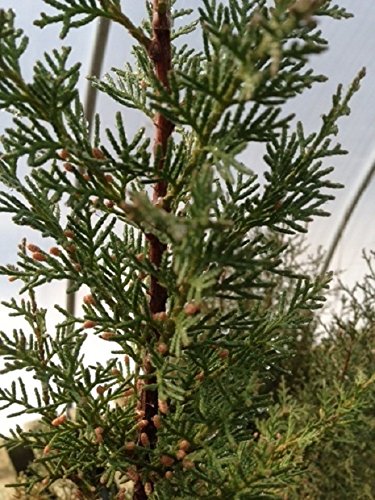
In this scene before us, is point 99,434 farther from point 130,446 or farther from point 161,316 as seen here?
point 161,316

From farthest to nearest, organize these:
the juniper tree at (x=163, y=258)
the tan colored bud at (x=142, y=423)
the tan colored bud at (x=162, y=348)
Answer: the tan colored bud at (x=142, y=423), the tan colored bud at (x=162, y=348), the juniper tree at (x=163, y=258)

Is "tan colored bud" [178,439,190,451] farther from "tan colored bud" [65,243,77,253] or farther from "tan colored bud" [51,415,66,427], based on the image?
"tan colored bud" [65,243,77,253]

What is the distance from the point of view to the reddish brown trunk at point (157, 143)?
1080 millimetres

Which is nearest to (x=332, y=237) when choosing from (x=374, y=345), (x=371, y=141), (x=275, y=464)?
(x=371, y=141)

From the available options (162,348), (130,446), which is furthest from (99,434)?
(162,348)

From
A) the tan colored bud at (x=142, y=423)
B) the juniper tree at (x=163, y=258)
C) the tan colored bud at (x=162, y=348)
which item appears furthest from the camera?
the tan colored bud at (x=142, y=423)

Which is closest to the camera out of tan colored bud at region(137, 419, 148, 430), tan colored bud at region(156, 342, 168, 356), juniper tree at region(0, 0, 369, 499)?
juniper tree at region(0, 0, 369, 499)

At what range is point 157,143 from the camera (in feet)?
3.54

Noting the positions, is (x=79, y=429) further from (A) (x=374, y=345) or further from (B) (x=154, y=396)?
(A) (x=374, y=345)

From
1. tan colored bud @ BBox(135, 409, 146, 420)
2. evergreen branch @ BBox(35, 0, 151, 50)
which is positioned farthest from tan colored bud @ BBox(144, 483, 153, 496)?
evergreen branch @ BBox(35, 0, 151, 50)

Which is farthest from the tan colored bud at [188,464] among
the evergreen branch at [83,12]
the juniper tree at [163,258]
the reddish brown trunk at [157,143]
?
the evergreen branch at [83,12]

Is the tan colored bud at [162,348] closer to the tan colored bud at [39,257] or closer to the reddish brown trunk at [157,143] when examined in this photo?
the reddish brown trunk at [157,143]

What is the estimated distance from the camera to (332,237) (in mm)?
5094

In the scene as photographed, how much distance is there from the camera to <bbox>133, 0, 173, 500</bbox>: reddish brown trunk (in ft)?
3.54
